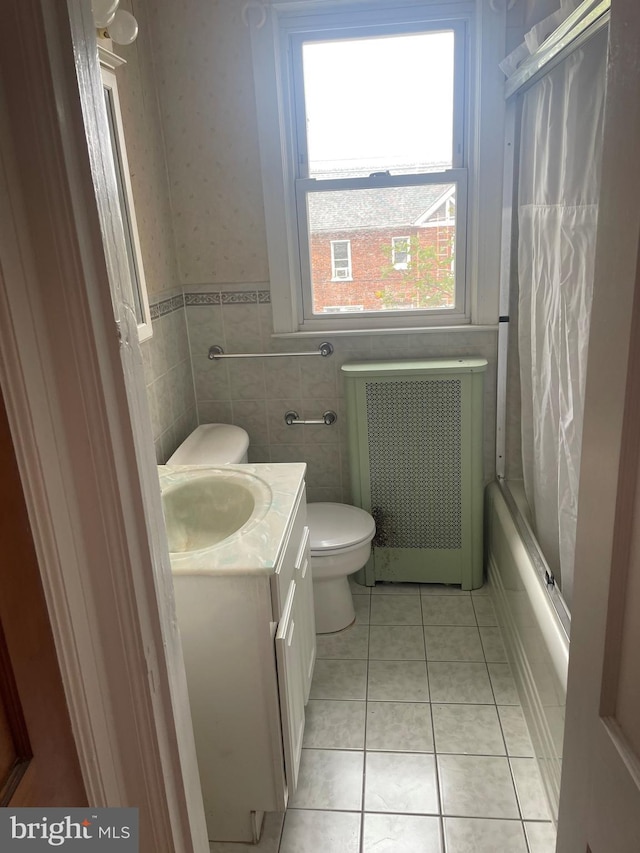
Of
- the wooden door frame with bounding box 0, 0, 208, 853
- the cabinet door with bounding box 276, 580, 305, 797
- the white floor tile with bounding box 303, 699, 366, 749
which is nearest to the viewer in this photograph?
the wooden door frame with bounding box 0, 0, 208, 853

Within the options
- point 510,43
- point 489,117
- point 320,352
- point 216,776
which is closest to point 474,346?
point 320,352

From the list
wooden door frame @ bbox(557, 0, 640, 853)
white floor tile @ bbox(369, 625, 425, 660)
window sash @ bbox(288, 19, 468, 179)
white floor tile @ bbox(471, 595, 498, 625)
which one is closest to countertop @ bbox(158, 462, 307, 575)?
wooden door frame @ bbox(557, 0, 640, 853)

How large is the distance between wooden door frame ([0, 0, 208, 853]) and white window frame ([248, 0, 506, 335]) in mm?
1772

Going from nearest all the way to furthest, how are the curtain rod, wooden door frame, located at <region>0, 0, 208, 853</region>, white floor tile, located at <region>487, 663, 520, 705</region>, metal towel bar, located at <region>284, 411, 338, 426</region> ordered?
wooden door frame, located at <region>0, 0, 208, 853</region> → the curtain rod → white floor tile, located at <region>487, 663, 520, 705</region> → metal towel bar, located at <region>284, 411, 338, 426</region>

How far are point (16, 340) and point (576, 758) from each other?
864 millimetres

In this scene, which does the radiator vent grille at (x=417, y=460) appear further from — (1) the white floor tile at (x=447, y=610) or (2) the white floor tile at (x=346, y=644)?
(2) the white floor tile at (x=346, y=644)

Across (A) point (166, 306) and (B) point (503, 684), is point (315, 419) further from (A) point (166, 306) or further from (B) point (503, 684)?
(B) point (503, 684)

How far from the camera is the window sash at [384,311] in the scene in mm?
2377

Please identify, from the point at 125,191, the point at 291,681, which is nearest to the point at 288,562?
the point at 291,681

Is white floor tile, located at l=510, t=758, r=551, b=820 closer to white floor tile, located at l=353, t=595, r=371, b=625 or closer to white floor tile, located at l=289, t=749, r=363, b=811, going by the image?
white floor tile, located at l=289, t=749, r=363, b=811

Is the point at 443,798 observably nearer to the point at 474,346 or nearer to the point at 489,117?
the point at 474,346

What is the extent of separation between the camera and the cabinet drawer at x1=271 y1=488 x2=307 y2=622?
4.59ft

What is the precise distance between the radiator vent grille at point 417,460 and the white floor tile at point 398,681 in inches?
21.3

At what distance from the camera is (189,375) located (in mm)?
2574
